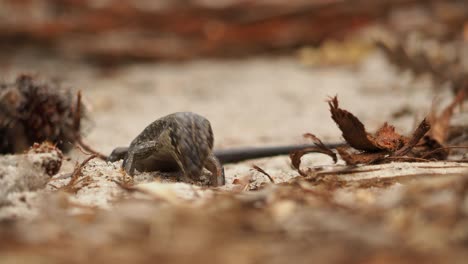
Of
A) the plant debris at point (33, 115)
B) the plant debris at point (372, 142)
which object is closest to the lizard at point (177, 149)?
the plant debris at point (372, 142)

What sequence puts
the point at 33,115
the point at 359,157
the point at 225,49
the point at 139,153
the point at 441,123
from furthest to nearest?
1. the point at 225,49
2. the point at 33,115
3. the point at 441,123
4. the point at 139,153
5. the point at 359,157

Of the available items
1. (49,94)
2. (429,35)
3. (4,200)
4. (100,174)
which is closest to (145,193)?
(4,200)

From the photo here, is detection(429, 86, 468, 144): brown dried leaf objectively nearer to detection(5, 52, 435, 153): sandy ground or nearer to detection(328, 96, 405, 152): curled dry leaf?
detection(5, 52, 435, 153): sandy ground

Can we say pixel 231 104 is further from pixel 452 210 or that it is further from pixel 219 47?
pixel 452 210

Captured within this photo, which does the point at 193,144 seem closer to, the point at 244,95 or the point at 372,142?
the point at 372,142

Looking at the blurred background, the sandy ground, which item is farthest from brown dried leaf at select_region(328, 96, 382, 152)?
the blurred background

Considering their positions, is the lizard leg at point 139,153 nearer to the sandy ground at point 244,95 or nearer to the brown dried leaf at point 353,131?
the brown dried leaf at point 353,131

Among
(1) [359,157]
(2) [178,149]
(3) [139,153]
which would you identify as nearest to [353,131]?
(1) [359,157]
